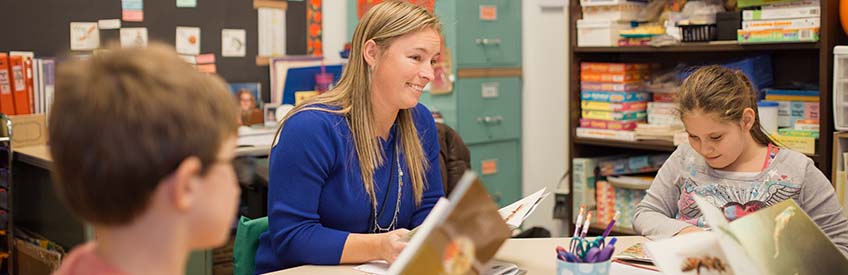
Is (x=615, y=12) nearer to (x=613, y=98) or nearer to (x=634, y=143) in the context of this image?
(x=613, y=98)

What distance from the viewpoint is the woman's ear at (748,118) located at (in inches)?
81.7

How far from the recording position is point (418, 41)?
2.07 m

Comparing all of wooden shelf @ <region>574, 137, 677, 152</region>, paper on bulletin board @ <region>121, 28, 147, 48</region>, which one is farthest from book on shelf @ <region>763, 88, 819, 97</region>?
paper on bulletin board @ <region>121, 28, 147, 48</region>

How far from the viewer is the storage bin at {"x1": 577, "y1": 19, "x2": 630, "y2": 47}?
3.66 metres

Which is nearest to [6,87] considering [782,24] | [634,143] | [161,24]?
[161,24]

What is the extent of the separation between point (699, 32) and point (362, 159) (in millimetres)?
1876

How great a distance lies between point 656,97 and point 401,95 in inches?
Result: 77.2

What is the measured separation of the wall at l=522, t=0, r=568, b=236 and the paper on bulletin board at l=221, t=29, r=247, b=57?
4.16 feet

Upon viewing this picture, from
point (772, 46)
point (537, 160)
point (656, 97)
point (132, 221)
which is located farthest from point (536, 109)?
point (132, 221)

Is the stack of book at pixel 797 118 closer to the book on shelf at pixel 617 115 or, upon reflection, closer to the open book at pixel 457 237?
the book on shelf at pixel 617 115

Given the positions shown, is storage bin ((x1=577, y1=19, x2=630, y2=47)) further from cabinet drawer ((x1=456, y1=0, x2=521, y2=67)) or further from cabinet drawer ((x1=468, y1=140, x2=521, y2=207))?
cabinet drawer ((x1=468, y1=140, x2=521, y2=207))

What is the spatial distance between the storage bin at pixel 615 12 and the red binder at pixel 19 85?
84.7 inches

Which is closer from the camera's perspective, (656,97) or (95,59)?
(95,59)

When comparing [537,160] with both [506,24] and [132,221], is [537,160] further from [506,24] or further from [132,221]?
[132,221]
